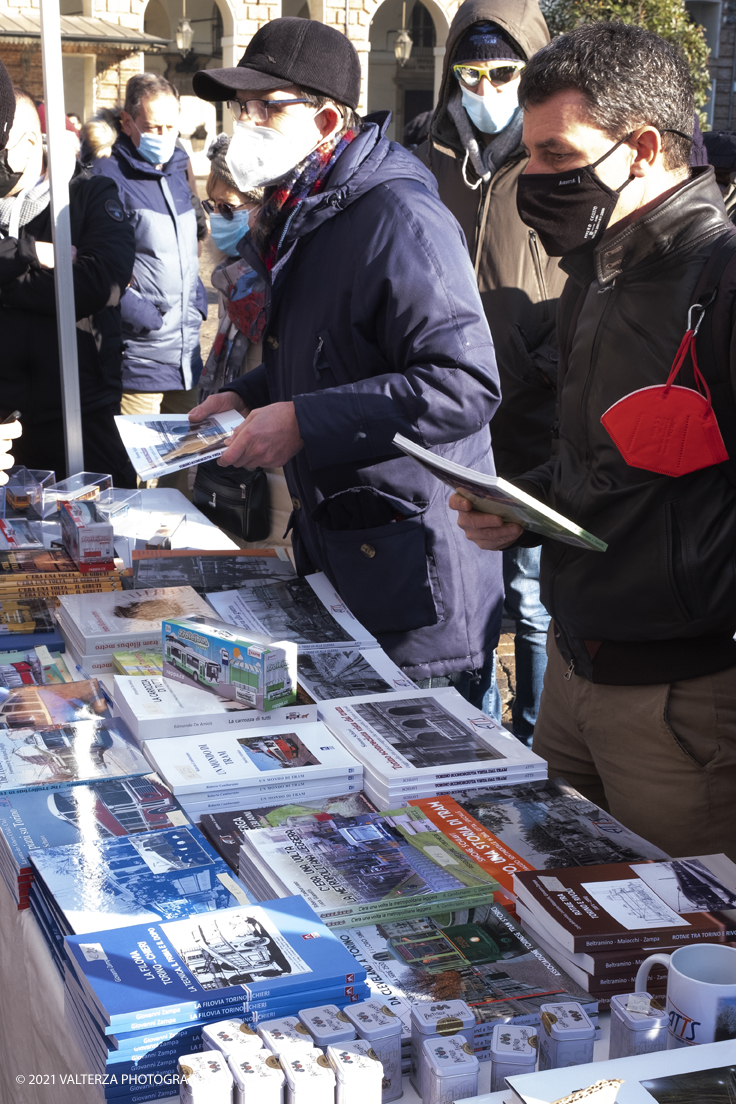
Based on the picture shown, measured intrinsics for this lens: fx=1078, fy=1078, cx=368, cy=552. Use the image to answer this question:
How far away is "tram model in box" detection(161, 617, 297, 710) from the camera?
1.85 meters

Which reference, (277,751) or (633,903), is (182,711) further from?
(633,903)

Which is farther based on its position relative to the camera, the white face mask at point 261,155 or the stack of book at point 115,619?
the white face mask at point 261,155

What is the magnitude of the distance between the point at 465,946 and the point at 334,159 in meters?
1.63

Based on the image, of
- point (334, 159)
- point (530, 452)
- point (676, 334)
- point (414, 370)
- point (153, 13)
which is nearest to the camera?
point (676, 334)

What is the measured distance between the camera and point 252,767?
1662mm

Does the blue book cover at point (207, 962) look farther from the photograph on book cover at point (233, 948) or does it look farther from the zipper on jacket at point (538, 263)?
the zipper on jacket at point (538, 263)

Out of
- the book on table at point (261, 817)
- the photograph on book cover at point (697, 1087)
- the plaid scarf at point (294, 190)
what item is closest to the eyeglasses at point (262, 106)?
the plaid scarf at point (294, 190)

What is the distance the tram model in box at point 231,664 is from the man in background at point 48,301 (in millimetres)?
2021

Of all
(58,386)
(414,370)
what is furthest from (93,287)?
(414,370)

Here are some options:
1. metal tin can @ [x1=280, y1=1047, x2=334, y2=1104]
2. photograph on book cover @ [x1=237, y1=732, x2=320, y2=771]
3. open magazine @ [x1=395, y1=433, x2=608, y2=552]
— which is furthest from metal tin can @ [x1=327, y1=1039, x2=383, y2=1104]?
open magazine @ [x1=395, y1=433, x2=608, y2=552]

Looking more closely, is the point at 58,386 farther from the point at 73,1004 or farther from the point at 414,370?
the point at 73,1004

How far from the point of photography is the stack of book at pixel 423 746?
167 centimetres

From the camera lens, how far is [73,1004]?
119cm

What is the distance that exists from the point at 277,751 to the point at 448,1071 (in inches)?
29.6
